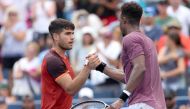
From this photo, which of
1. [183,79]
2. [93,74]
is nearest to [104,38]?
[93,74]

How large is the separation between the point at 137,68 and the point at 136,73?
53 mm

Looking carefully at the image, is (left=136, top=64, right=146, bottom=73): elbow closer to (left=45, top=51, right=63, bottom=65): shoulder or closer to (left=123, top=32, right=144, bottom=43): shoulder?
(left=123, top=32, right=144, bottom=43): shoulder

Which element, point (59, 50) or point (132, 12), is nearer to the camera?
point (132, 12)

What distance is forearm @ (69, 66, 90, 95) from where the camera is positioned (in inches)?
325

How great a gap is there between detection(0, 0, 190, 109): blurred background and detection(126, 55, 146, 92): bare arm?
3.73 meters

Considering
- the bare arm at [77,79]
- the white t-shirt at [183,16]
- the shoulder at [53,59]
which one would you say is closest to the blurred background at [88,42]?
the white t-shirt at [183,16]

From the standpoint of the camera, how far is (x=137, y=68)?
8023 millimetres

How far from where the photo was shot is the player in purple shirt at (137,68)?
317 inches

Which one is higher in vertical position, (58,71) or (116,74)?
(58,71)

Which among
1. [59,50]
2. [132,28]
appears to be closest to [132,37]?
[132,28]

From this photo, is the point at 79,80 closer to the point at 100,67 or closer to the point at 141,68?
the point at 100,67

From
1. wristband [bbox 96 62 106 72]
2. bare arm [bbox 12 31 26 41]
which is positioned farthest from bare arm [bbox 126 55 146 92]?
bare arm [bbox 12 31 26 41]

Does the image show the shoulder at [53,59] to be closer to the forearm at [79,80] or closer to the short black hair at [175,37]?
the forearm at [79,80]

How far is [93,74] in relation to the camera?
13.8m
